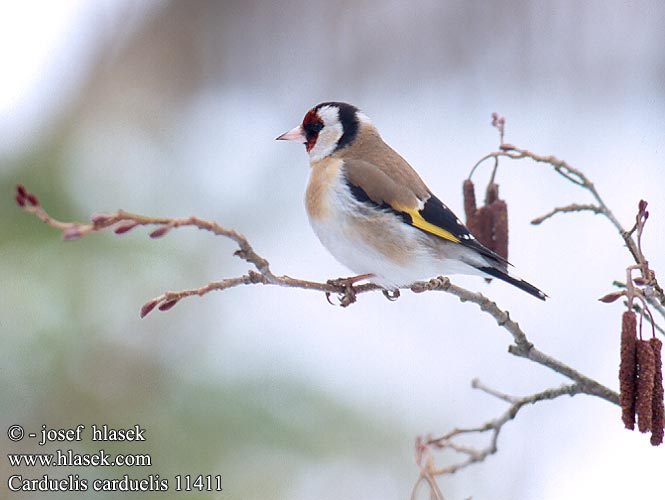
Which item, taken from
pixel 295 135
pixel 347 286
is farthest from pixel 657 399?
pixel 295 135

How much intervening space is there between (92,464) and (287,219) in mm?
969

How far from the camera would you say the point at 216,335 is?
1.68m

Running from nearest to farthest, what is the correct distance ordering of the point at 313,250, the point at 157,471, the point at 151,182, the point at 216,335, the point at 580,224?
the point at 157,471 → the point at 216,335 → the point at 151,182 → the point at 313,250 → the point at 580,224

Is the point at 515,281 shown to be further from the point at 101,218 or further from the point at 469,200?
the point at 101,218

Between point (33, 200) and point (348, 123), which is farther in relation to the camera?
point (348, 123)

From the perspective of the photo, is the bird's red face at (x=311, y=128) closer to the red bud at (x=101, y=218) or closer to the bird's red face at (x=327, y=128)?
the bird's red face at (x=327, y=128)

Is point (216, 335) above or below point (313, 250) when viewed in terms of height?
below

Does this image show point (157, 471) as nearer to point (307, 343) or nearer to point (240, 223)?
point (307, 343)

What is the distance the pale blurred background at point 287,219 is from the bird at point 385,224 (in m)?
0.36

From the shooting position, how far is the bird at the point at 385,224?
1.32m

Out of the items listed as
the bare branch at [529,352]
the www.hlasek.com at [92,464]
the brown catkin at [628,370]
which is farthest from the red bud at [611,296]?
the www.hlasek.com at [92,464]

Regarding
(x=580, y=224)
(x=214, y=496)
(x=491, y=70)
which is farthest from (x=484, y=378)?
(x=491, y=70)

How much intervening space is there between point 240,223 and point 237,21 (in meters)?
1.01

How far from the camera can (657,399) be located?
83 cm
